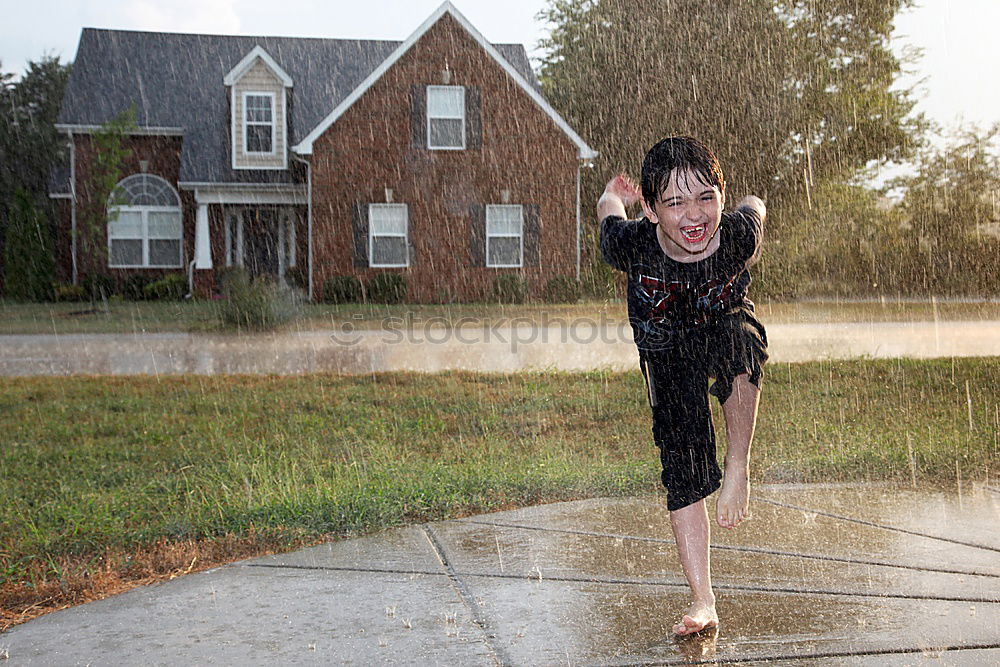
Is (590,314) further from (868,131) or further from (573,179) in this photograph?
(868,131)

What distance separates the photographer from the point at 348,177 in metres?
22.9

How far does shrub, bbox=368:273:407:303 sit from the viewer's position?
2258 centimetres

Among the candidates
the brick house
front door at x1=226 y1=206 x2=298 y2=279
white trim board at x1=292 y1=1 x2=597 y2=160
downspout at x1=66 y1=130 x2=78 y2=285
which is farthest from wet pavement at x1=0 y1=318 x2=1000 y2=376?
downspout at x1=66 y1=130 x2=78 y2=285

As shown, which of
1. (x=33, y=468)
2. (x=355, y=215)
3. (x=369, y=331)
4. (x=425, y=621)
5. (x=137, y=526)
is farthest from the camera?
(x=355, y=215)

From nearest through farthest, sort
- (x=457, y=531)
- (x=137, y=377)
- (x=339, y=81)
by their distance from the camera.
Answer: (x=457, y=531) < (x=137, y=377) < (x=339, y=81)

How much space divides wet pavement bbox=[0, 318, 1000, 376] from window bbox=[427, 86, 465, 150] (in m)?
6.88

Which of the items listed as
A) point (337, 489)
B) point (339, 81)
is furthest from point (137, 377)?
point (339, 81)

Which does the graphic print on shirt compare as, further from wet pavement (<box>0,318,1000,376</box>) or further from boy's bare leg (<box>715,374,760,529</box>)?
wet pavement (<box>0,318,1000,376</box>)

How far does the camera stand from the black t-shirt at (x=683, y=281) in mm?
3117

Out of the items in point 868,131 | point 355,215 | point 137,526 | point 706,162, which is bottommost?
point 137,526

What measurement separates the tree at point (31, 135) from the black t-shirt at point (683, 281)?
85.0ft

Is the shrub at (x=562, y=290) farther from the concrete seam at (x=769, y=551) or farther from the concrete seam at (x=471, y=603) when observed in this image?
the concrete seam at (x=471, y=603)

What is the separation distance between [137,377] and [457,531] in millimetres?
6767

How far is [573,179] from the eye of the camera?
918 inches
